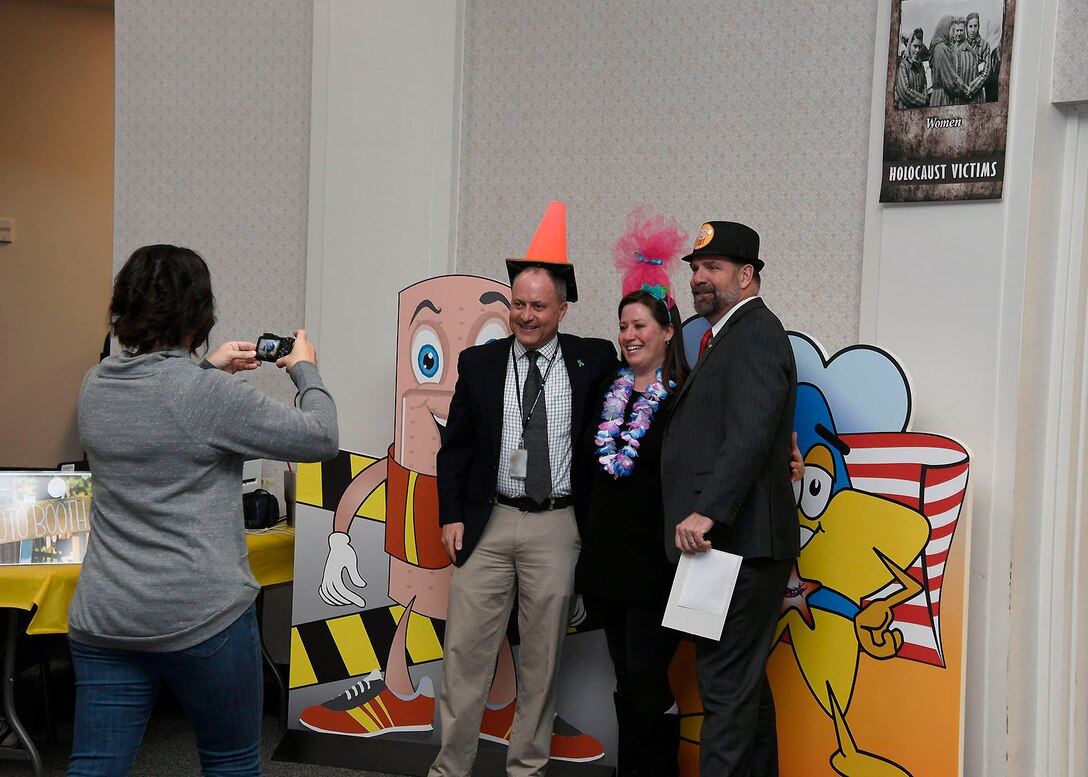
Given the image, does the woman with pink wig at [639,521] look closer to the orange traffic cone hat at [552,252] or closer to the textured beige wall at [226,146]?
the orange traffic cone hat at [552,252]

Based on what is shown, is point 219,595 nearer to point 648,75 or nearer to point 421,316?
point 421,316

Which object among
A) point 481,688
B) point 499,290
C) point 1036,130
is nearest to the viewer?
point 1036,130

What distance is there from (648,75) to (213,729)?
2588 mm

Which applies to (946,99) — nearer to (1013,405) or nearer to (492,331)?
(1013,405)

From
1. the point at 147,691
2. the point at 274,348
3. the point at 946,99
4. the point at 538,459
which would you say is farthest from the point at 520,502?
the point at 946,99

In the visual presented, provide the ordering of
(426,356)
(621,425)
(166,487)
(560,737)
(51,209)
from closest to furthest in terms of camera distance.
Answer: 1. (166,487)
2. (621,425)
3. (560,737)
4. (426,356)
5. (51,209)

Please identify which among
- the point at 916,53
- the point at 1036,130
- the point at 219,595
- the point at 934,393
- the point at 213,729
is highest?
the point at 916,53

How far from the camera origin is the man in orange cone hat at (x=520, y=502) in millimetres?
2910

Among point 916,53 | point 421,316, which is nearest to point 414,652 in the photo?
point 421,316

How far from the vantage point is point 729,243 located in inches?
106

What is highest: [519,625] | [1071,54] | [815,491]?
[1071,54]

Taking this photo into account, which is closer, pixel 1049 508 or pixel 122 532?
pixel 122 532

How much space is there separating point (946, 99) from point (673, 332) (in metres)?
1.04

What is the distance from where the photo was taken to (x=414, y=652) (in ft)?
10.8
